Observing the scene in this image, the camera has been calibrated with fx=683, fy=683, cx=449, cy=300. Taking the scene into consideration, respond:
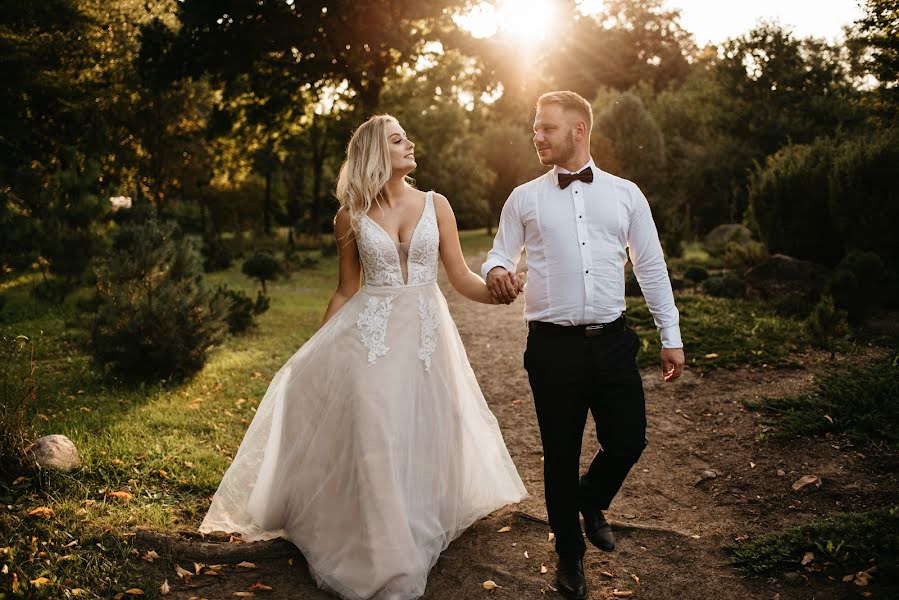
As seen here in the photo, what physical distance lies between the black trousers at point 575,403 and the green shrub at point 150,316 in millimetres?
5431

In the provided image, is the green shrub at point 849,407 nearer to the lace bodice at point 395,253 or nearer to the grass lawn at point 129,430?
the grass lawn at point 129,430

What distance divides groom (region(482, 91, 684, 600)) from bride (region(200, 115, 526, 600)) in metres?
0.27

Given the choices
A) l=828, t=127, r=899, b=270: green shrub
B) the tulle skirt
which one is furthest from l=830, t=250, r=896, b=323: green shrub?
the tulle skirt

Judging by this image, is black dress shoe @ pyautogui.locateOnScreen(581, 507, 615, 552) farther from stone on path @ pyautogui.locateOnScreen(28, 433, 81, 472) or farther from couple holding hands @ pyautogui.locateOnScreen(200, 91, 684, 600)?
stone on path @ pyautogui.locateOnScreen(28, 433, 81, 472)

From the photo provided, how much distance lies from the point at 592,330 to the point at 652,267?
564 millimetres

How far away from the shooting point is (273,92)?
786 inches

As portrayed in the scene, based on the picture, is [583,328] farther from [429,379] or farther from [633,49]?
[633,49]

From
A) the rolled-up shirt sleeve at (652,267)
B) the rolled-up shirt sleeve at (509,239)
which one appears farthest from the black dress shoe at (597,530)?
the rolled-up shirt sleeve at (509,239)

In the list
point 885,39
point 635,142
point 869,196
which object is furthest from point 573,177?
point 635,142

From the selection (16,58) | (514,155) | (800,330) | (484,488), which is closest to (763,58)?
(514,155)

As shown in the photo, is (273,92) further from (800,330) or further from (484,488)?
(484,488)

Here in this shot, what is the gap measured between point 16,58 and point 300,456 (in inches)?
476

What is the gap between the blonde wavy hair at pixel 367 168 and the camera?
13.5 feet

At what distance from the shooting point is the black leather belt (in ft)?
12.0
